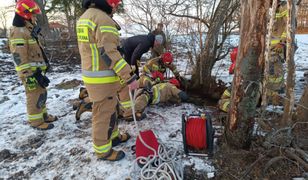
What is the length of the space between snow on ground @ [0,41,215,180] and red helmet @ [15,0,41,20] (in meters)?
1.90

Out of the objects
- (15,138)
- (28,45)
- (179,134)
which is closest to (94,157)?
(179,134)

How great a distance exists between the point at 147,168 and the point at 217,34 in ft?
11.8

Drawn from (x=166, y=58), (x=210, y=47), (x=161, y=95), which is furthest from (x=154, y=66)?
(x=210, y=47)

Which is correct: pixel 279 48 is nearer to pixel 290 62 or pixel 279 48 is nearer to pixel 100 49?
pixel 290 62

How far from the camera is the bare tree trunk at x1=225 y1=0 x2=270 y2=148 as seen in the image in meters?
2.56

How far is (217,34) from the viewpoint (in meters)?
5.31

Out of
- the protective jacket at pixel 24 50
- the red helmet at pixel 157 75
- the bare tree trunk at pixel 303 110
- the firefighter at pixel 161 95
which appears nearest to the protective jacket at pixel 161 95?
the firefighter at pixel 161 95

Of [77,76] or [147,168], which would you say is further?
[77,76]

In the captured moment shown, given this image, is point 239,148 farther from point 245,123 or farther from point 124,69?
point 124,69

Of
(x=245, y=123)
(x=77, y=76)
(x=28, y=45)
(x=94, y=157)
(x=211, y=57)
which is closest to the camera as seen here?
(x=245, y=123)

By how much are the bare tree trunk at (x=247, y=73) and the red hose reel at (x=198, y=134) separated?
0.27 m

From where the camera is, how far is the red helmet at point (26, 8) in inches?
151

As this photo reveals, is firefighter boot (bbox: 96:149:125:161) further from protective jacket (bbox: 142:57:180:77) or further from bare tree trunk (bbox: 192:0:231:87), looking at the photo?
bare tree trunk (bbox: 192:0:231:87)

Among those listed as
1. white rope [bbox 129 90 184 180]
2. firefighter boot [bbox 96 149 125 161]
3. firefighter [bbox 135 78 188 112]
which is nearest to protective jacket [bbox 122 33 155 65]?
firefighter [bbox 135 78 188 112]
